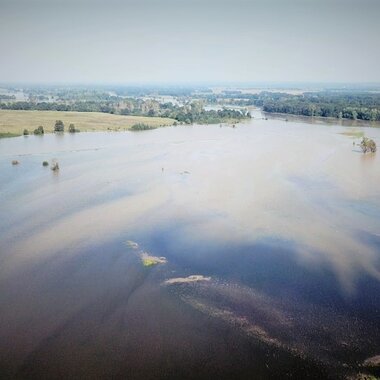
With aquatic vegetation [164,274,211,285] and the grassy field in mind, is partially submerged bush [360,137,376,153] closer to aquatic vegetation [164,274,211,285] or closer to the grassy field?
the grassy field

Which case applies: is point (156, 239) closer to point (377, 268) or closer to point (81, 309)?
point (81, 309)

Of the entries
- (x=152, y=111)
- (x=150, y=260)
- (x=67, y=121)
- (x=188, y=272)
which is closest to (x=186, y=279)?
(x=188, y=272)

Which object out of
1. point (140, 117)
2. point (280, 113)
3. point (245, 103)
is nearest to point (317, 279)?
point (140, 117)

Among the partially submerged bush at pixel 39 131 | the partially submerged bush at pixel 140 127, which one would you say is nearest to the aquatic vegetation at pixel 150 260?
the partially submerged bush at pixel 39 131

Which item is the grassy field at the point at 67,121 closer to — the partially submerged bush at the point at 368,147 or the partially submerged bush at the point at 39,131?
the partially submerged bush at the point at 39,131

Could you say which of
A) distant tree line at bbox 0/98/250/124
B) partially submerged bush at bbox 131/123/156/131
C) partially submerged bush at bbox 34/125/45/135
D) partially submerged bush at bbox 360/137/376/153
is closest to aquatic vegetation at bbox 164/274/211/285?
partially submerged bush at bbox 360/137/376/153

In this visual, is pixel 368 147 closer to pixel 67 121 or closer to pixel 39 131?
pixel 39 131
